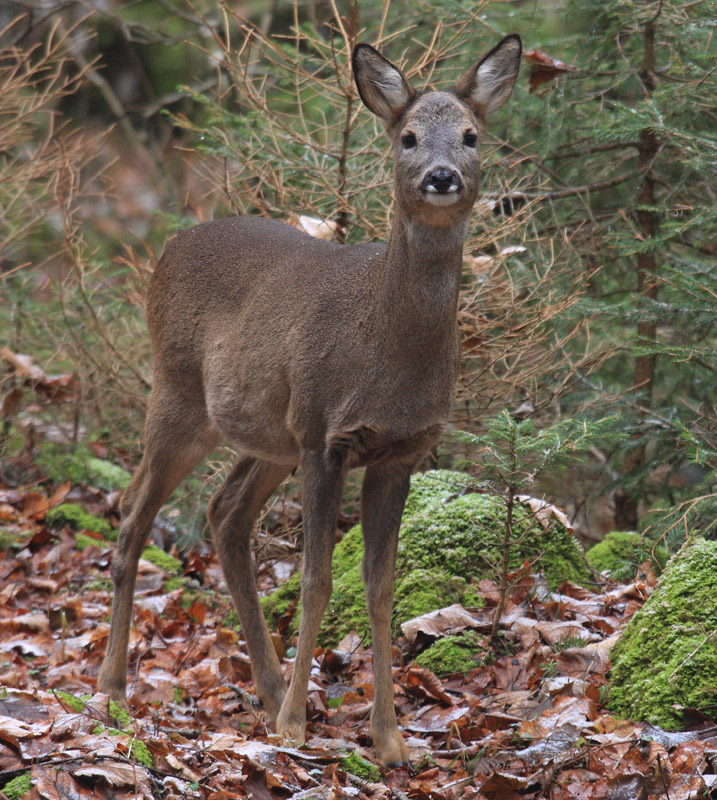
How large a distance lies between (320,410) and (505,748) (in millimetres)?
1649

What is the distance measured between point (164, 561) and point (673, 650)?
4294 mm

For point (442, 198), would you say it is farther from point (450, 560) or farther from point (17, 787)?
point (17, 787)

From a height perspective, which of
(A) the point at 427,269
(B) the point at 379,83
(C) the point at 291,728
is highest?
(B) the point at 379,83

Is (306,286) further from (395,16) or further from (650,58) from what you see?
(395,16)

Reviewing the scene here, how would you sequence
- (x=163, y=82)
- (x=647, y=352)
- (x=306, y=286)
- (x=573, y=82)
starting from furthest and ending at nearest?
(x=163, y=82)
(x=573, y=82)
(x=647, y=352)
(x=306, y=286)

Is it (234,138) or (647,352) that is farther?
(234,138)

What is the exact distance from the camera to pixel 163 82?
609 inches

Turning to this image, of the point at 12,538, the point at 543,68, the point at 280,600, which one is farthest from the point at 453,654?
the point at 543,68

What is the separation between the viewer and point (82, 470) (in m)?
8.99

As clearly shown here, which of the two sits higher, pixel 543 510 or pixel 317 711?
pixel 543 510

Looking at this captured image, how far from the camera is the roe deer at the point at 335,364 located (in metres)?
4.60

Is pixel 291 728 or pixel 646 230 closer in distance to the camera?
pixel 291 728

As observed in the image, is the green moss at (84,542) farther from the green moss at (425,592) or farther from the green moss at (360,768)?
the green moss at (360,768)

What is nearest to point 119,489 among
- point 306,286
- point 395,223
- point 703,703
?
point 306,286
